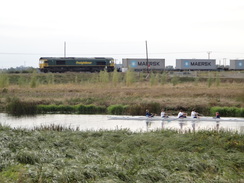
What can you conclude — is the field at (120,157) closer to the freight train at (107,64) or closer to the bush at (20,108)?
the bush at (20,108)

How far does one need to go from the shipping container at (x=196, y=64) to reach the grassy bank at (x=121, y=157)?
76.6m

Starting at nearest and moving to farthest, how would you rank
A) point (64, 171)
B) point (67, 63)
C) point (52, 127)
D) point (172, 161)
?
point (64, 171) < point (172, 161) < point (52, 127) < point (67, 63)

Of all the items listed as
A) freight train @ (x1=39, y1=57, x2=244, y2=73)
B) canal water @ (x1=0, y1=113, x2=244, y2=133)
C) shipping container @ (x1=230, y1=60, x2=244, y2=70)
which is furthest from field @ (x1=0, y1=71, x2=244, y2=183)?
shipping container @ (x1=230, y1=60, x2=244, y2=70)

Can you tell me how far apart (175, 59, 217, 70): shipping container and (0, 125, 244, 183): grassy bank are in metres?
76.6

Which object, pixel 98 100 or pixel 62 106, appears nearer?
pixel 62 106

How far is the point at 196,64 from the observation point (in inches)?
3880

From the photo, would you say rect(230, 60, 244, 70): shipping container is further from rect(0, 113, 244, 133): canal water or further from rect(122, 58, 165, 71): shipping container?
rect(0, 113, 244, 133): canal water

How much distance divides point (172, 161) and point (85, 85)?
49952mm

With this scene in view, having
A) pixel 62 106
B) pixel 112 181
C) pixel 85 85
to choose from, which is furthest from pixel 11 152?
pixel 85 85

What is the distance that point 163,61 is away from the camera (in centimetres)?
9869

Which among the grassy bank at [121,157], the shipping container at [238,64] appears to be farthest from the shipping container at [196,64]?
the grassy bank at [121,157]

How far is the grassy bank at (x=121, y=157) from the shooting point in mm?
13758

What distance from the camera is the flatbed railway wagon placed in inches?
3339

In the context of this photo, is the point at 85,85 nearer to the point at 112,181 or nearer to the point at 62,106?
the point at 62,106
